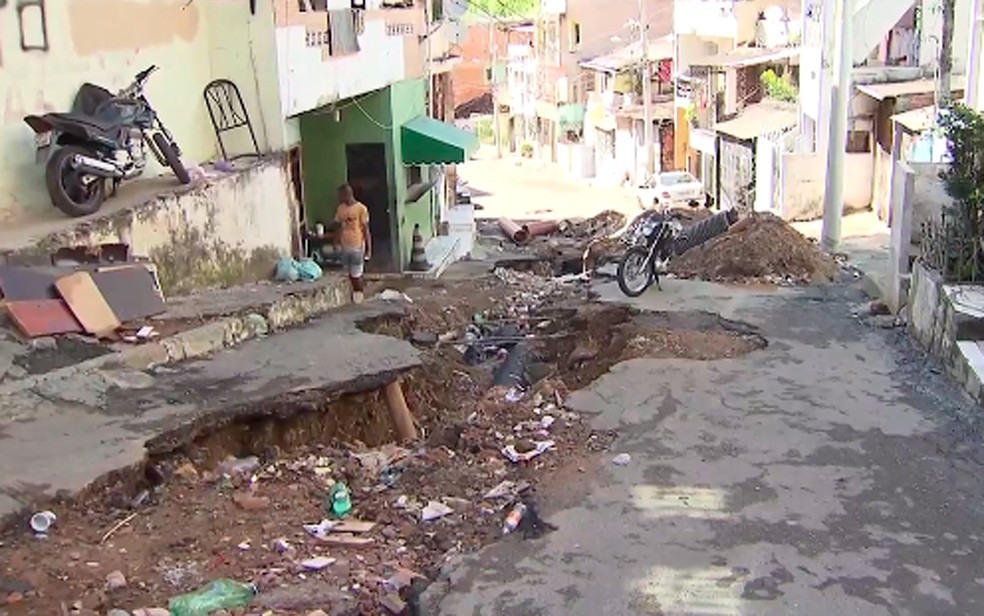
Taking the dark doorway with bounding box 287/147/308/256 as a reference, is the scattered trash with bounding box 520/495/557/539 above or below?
below

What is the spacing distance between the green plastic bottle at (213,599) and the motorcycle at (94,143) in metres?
5.76

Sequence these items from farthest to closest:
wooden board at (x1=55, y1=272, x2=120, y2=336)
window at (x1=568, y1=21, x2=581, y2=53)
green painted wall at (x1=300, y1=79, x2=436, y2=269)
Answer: window at (x1=568, y1=21, x2=581, y2=53)
green painted wall at (x1=300, y1=79, x2=436, y2=269)
wooden board at (x1=55, y1=272, x2=120, y2=336)

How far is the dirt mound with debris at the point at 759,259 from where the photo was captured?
15164 mm

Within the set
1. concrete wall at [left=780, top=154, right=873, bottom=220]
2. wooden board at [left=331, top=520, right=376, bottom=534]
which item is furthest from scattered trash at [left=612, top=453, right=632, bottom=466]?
concrete wall at [left=780, top=154, right=873, bottom=220]

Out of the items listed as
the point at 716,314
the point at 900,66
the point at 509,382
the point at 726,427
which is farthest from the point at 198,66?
the point at 900,66

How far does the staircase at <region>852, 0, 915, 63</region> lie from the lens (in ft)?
75.2

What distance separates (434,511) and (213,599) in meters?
1.58

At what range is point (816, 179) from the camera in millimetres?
25203

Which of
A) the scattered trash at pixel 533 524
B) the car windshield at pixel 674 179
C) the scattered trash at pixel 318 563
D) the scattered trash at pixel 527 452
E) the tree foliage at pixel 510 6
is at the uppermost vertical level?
the tree foliage at pixel 510 6

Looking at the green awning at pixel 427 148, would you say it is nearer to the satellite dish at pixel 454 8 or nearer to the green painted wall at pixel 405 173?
the green painted wall at pixel 405 173

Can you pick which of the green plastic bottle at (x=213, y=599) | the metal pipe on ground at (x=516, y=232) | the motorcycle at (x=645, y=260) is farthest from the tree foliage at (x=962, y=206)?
the metal pipe on ground at (x=516, y=232)

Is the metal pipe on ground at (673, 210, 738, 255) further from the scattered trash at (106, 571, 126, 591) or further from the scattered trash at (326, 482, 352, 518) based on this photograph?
the scattered trash at (106, 571, 126, 591)

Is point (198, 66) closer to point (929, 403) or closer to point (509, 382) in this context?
point (509, 382)

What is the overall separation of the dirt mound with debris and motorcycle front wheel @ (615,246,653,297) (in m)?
1.77
